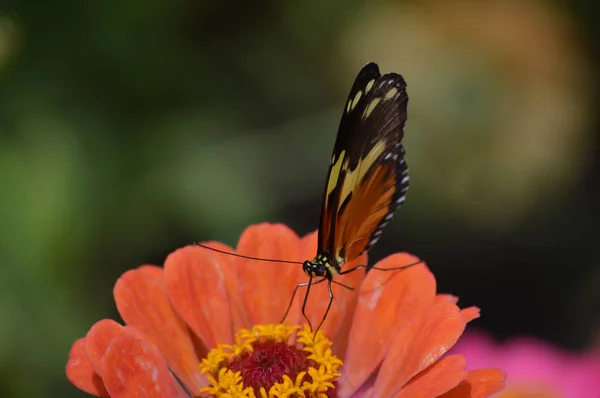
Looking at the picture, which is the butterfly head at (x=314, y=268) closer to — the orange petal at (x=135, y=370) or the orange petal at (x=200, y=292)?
the orange petal at (x=200, y=292)

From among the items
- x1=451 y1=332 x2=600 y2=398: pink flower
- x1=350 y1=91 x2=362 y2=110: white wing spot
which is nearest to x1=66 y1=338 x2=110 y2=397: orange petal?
x1=350 y1=91 x2=362 y2=110: white wing spot

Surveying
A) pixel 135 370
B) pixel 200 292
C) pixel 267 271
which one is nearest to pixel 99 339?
pixel 135 370

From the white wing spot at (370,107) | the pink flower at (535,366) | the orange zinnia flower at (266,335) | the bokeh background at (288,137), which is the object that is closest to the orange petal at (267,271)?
the orange zinnia flower at (266,335)

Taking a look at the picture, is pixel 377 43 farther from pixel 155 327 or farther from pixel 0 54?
pixel 155 327

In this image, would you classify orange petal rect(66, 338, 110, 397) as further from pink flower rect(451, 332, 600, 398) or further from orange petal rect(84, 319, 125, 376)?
pink flower rect(451, 332, 600, 398)

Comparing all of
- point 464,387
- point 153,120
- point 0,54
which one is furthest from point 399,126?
point 153,120

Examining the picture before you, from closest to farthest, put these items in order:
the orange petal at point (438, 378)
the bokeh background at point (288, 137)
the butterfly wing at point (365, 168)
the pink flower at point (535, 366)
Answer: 1. the orange petal at point (438, 378)
2. the butterfly wing at point (365, 168)
3. the pink flower at point (535, 366)
4. the bokeh background at point (288, 137)
